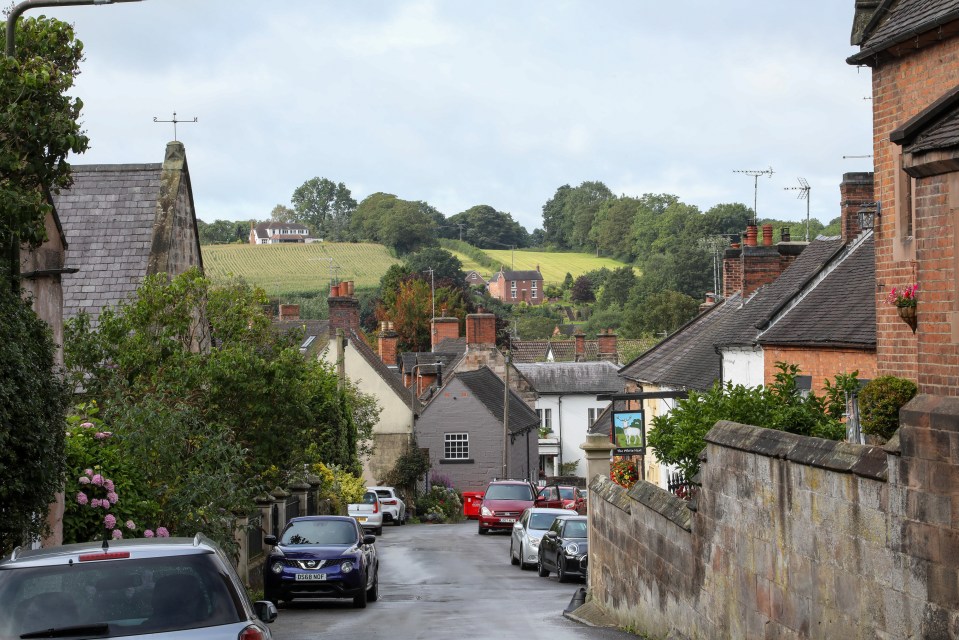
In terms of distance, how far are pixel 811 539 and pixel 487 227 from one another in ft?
596

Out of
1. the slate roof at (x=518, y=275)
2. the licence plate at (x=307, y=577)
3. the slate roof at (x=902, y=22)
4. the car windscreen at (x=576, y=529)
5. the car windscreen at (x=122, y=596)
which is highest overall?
the slate roof at (x=518, y=275)

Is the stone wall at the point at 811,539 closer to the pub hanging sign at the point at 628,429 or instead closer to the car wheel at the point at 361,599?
the car wheel at the point at 361,599

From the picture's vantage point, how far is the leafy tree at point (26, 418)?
9312 mm

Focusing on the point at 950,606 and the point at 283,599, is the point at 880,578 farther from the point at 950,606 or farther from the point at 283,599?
the point at 283,599

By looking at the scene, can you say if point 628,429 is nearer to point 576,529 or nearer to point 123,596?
point 576,529

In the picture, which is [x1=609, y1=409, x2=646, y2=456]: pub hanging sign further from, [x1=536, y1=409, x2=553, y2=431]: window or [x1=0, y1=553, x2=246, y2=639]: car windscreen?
[x1=536, y1=409, x2=553, y2=431]: window

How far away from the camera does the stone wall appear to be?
7291mm

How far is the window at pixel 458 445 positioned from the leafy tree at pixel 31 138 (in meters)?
48.9

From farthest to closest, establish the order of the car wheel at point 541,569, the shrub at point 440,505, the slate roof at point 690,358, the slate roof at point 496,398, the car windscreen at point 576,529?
1. the slate roof at point 496,398
2. the shrub at point 440,505
3. the slate roof at point 690,358
4. the car wheel at point 541,569
5. the car windscreen at point 576,529

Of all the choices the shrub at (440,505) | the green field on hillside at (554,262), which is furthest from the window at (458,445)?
the green field on hillside at (554,262)

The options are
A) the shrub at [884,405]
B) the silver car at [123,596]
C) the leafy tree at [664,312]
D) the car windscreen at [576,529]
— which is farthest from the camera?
the leafy tree at [664,312]

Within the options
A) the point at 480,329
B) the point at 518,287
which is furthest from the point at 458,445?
the point at 518,287

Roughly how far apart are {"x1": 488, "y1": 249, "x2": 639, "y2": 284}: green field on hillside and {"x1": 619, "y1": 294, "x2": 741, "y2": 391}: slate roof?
387ft

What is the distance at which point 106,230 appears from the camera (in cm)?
2395
